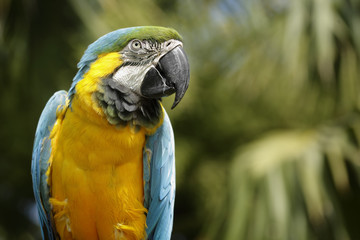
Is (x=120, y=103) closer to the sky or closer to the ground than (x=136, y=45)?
closer to the ground

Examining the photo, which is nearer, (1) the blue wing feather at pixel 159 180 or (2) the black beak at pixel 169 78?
(2) the black beak at pixel 169 78

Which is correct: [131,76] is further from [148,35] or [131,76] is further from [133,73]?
[148,35]

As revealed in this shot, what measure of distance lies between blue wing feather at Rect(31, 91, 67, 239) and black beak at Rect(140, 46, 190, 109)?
41cm

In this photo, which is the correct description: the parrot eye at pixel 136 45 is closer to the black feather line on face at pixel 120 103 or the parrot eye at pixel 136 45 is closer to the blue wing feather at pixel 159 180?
the black feather line on face at pixel 120 103

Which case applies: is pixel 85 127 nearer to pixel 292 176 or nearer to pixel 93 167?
pixel 93 167

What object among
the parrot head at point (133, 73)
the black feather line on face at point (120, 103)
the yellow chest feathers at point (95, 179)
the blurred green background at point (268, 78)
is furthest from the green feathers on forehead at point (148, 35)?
the blurred green background at point (268, 78)

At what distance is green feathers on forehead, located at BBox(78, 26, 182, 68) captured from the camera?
5.60 feet

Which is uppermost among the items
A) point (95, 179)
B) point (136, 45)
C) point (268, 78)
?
point (136, 45)

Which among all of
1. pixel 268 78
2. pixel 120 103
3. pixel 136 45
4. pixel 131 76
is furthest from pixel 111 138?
pixel 268 78

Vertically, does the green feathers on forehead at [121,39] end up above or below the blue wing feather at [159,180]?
above

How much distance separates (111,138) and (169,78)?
0.33 meters

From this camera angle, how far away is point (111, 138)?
171cm

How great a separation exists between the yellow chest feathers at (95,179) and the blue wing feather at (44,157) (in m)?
0.03

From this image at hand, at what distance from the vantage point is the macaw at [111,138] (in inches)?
66.7
